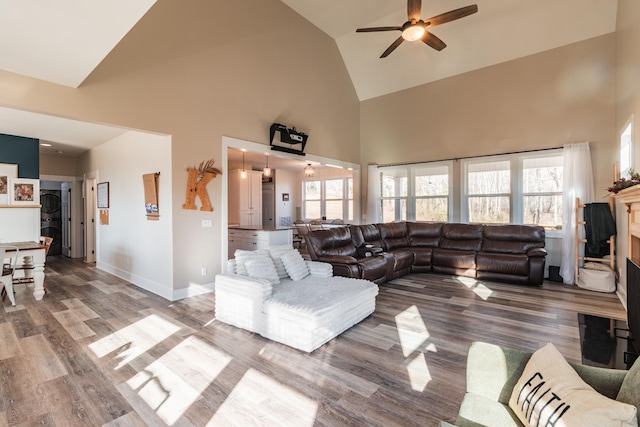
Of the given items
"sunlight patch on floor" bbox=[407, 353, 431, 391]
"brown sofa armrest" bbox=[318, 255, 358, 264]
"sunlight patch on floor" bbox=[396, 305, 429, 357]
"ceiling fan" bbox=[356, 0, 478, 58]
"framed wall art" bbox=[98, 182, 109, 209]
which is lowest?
"sunlight patch on floor" bbox=[407, 353, 431, 391]

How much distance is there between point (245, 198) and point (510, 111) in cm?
686

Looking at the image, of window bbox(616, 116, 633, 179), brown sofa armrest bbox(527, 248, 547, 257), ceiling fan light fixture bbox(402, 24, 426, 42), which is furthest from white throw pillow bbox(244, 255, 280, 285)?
window bbox(616, 116, 633, 179)

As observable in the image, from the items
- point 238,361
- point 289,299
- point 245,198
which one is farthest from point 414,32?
point 245,198

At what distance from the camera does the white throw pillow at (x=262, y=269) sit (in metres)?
3.49

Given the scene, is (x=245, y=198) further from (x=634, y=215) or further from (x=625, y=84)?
(x=625, y=84)

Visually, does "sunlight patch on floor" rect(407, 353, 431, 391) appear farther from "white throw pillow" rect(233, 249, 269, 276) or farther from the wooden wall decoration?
the wooden wall decoration

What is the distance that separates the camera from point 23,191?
18.4 feet

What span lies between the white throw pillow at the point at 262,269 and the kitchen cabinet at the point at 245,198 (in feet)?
18.4

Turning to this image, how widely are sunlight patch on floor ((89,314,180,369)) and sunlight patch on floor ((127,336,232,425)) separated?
310 mm

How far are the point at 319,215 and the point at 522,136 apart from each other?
6.69 meters

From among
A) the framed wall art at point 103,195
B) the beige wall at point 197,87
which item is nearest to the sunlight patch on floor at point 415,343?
the beige wall at point 197,87

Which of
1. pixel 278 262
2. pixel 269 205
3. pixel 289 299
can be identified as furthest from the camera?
pixel 269 205

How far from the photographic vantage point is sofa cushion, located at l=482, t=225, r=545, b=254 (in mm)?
5523

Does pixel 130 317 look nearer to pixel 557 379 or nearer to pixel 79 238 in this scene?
pixel 557 379
